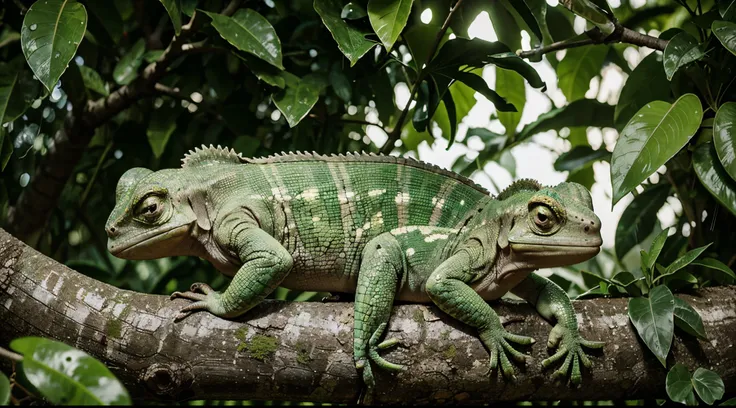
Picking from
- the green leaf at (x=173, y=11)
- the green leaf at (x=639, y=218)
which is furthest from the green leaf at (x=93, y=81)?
the green leaf at (x=639, y=218)

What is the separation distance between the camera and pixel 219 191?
247 cm

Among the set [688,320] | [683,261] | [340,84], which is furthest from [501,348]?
[340,84]

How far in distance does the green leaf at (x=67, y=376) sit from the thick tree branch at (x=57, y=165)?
2010 mm

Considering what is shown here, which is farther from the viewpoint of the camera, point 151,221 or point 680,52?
point 680,52

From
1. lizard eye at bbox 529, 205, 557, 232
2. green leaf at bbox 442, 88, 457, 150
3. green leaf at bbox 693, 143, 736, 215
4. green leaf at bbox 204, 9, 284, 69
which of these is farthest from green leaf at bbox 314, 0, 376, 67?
green leaf at bbox 693, 143, 736, 215

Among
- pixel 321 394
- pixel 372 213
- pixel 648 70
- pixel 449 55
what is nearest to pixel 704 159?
pixel 648 70

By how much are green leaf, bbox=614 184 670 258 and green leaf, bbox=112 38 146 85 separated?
2337 mm

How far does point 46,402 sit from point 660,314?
195 centimetres

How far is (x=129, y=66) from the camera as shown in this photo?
10.2 feet

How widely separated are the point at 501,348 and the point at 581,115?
149 cm

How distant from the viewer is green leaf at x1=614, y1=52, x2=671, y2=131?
2.95 metres

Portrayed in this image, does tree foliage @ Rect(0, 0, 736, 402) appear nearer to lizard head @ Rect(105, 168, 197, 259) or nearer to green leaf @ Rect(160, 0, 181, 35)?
green leaf @ Rect(160, 0, 181, 35)

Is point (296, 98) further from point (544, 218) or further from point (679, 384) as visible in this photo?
point (679, 384)

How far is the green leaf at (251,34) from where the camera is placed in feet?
8.76
